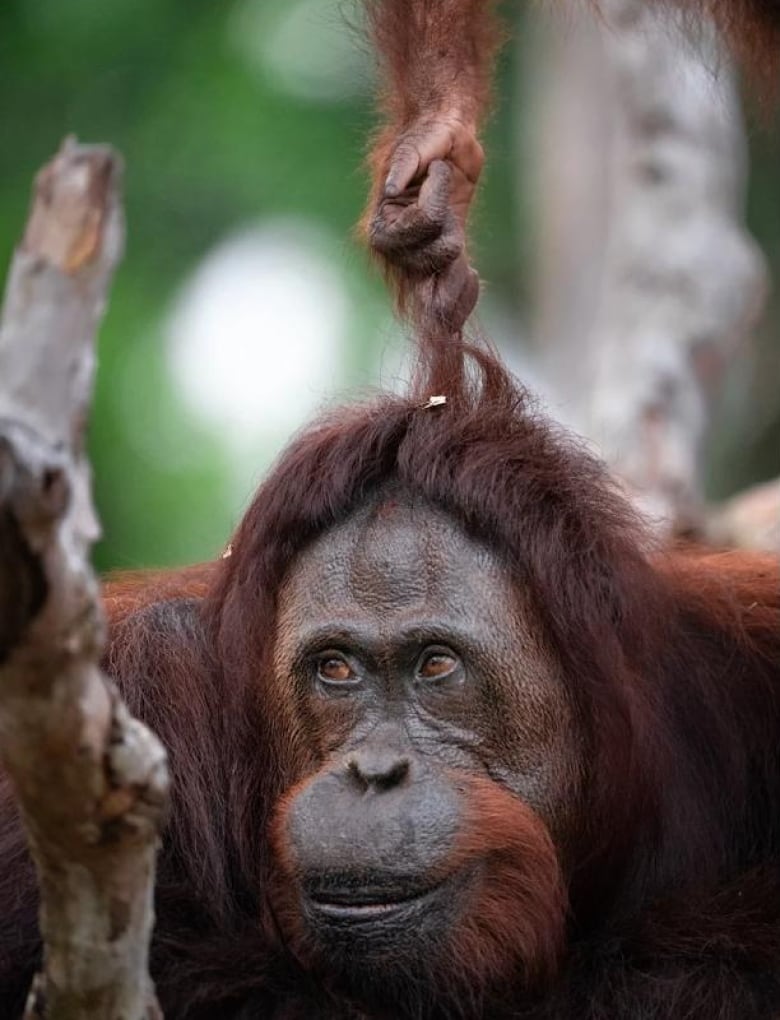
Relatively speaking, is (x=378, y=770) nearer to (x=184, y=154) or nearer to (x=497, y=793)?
(x=497, y=793)

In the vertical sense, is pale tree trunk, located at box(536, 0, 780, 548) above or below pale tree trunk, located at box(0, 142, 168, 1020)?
above

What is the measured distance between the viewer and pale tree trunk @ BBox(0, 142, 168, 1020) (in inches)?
86.1

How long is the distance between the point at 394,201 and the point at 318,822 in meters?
1.54

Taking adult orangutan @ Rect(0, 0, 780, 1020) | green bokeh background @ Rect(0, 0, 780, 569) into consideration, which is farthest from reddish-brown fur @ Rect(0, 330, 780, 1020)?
green bokeh background @ Rect(0, 0, 780, 569)

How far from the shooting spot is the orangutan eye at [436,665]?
3.88 meters

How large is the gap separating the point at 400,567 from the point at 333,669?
0.24m

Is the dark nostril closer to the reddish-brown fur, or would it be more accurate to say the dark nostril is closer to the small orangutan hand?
the reddish-brown fur

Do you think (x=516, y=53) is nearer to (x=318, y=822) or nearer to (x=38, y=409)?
(x=318, y=822)

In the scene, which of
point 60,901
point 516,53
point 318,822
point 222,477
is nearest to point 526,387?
point 318,822

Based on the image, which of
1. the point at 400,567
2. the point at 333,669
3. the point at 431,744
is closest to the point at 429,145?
the point at 400,567

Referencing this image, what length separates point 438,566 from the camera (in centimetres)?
397

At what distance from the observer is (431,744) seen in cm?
383

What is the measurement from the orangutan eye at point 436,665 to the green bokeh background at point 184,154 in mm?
9387

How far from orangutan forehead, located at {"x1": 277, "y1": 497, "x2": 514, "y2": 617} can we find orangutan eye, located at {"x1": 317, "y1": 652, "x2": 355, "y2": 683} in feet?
0.32
